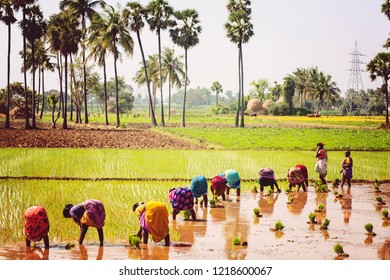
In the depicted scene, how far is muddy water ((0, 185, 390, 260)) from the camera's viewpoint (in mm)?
6078

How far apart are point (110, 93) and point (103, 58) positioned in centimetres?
204

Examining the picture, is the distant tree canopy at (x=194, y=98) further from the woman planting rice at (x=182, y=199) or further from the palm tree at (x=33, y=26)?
the woman planting rice at (x=182, y=199)

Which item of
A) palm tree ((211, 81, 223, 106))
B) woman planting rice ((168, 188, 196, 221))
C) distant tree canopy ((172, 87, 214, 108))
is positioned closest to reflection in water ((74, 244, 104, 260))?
woman planting rice ((168, 188, 196, 221))

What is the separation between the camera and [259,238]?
21.6ft

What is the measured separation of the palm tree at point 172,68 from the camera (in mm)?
10555

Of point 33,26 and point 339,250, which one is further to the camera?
point 33,26

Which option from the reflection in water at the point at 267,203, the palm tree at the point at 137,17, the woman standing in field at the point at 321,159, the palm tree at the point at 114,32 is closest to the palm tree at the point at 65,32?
the palm tree at the point at 114,32

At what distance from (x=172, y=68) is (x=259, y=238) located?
5584 mm

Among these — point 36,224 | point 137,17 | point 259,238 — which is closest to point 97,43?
point 137,17

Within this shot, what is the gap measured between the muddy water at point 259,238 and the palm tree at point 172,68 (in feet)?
10.8

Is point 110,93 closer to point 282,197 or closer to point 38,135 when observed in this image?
point 38,135

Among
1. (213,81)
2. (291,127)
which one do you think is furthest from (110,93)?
(291,127)

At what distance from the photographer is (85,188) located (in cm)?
883

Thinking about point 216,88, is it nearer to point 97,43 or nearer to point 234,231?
point 97,43
